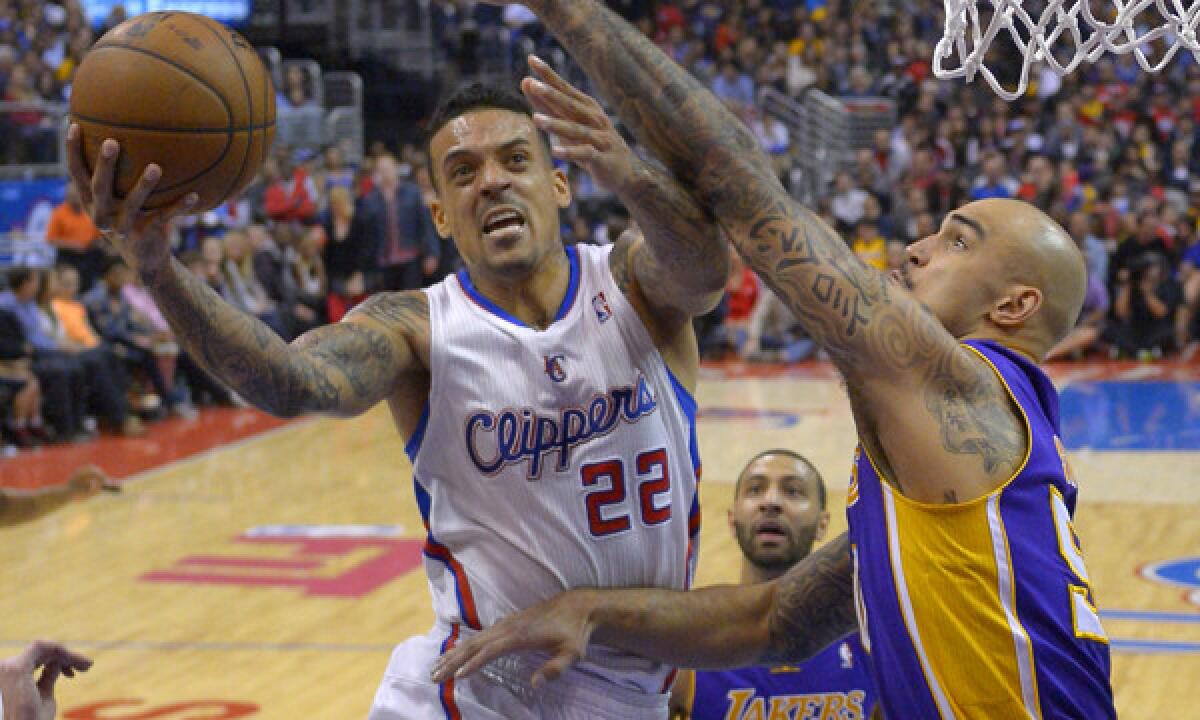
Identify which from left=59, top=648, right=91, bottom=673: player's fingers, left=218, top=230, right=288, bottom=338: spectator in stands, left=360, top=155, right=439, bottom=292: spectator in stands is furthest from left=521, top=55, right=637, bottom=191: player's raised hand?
left=360, top=155, right=439, bottom=292: spectator in stands

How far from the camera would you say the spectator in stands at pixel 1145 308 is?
1442cm

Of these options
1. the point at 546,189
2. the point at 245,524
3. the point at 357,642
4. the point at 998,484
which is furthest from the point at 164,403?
the point at 998,484

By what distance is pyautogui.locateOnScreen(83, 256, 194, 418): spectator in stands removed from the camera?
39.8 feet

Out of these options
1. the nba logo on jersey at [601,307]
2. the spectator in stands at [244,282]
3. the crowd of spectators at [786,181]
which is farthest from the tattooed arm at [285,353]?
the spectator in stands at [244,282]

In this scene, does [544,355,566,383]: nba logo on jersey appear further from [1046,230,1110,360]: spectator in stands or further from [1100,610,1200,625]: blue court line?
[1046,230,1110,360]: spectator in stands

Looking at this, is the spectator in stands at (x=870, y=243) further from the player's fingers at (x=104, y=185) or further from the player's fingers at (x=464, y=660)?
the player's fingers at (x=104, y=185)

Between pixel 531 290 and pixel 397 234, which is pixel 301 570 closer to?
pixel 531 290

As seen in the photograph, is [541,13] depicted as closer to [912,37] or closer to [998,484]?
[998,484]

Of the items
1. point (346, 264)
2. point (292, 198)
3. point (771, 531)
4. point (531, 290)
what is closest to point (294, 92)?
point (292, 198)

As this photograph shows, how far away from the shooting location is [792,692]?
4.57 metres

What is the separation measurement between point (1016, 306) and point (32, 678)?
2.04m

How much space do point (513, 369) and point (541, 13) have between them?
0.90 meters

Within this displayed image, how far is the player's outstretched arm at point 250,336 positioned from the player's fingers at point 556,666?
64cm

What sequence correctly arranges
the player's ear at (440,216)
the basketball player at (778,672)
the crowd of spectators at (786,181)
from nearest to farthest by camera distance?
the player's ear at (440,216)
the basketball player at (778,672)
the crowd of spectators at (786,181)
